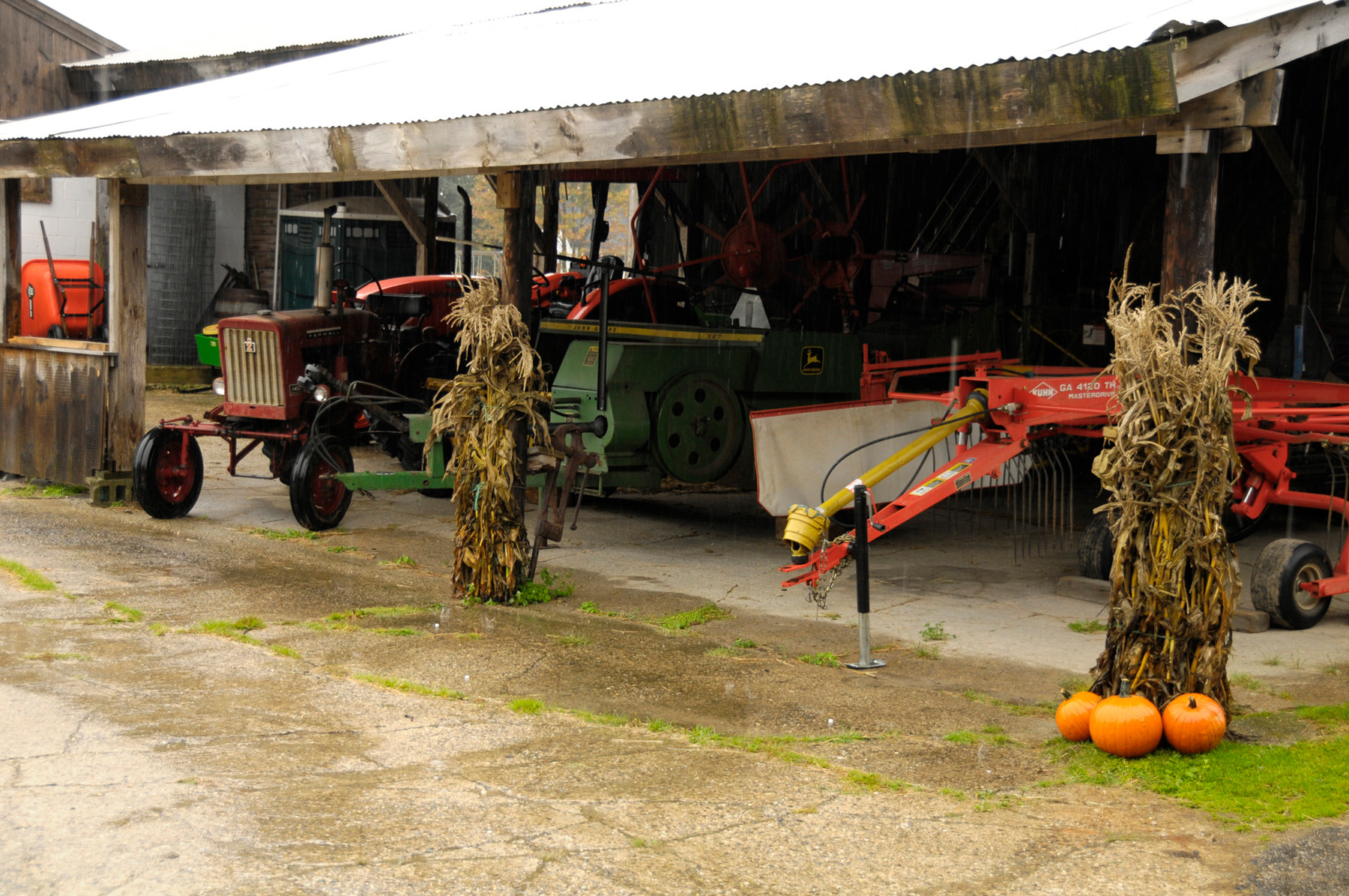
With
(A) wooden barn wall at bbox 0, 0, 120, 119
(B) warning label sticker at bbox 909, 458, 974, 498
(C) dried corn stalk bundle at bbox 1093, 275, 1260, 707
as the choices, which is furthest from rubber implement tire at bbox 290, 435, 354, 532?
(A) wooden barn wall at bbox 0, 0, 120, 119

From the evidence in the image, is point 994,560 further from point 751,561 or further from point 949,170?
point 949,170

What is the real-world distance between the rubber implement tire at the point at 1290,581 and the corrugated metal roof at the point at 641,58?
2894 mm

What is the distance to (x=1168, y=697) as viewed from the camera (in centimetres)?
473

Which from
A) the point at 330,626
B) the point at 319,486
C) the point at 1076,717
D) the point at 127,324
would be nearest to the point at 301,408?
the point at 319,486

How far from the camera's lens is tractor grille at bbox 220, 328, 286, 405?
943 centimetres

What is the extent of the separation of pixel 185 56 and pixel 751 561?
521 inches

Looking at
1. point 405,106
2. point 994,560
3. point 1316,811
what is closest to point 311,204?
point 405,106

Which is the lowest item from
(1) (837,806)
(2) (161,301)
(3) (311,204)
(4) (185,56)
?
(1) (837,806)

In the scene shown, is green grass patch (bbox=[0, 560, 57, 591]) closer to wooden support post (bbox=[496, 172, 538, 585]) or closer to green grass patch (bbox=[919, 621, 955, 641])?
wooden support post (bbox=[496, 172, 538, 585])

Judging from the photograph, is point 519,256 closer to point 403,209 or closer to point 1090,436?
point 1090,436

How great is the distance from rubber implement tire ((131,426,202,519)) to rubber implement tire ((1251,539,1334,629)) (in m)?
7.44

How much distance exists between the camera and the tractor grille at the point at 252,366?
943cm

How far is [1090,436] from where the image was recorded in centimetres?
733

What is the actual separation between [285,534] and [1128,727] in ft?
21.1
